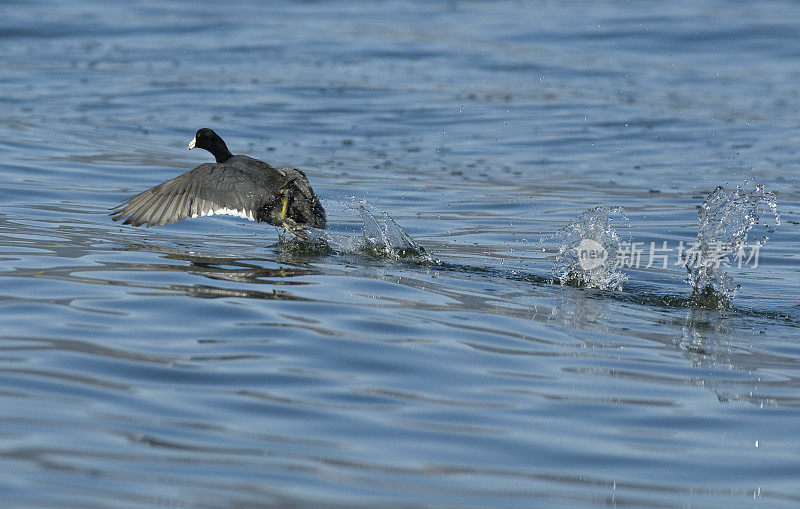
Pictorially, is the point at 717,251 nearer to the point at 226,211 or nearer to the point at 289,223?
the point at 289,223

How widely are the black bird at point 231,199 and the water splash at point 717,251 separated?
7.77 feet

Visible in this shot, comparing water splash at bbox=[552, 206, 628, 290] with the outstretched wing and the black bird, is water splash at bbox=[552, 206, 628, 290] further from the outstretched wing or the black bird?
the outstretched wing

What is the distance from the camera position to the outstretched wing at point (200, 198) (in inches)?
277

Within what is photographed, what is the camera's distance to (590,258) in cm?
668

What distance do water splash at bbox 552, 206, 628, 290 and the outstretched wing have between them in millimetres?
1905

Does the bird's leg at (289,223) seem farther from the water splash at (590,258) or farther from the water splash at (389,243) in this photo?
the water splash at (590,258)

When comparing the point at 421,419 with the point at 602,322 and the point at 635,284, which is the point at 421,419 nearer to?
the point at 602,322

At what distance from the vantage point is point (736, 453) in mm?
3881

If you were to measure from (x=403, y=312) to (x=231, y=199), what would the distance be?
6.01 ft

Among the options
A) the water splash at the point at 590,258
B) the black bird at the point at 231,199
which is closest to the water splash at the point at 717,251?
the water splash at the point at 590,258

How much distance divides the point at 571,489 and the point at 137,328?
2390 millimetres

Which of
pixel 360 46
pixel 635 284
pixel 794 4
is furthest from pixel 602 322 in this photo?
pixel 794 4

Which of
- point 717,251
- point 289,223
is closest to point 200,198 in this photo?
point 289,223

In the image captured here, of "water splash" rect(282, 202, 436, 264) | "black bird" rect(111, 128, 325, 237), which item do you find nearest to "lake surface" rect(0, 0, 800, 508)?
"water splash" rect(282, 202, 436, 264)
